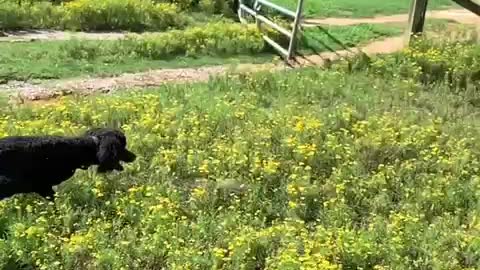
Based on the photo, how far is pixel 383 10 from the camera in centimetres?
1850

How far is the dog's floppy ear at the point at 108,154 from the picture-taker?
714 centimetres

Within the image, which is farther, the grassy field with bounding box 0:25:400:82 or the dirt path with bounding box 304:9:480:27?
the dirt path with bounding box 304:9:480:27

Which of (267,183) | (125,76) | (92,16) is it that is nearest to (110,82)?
(125,76)

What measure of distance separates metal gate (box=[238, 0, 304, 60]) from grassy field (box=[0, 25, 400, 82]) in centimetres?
29

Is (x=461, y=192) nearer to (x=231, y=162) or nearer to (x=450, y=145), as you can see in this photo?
(x=450, y=145)

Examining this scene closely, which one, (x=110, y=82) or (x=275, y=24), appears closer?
(x=110, y=82)

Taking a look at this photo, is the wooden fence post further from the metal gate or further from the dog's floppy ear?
the dog's floppy ear

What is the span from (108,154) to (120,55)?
5.92 m

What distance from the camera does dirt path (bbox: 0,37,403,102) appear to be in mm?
10836

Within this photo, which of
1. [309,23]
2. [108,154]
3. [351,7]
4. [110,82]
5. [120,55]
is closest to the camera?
[108,154]

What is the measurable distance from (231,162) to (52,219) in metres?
2.06

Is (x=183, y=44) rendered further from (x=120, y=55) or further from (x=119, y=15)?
(x=119, y=15)

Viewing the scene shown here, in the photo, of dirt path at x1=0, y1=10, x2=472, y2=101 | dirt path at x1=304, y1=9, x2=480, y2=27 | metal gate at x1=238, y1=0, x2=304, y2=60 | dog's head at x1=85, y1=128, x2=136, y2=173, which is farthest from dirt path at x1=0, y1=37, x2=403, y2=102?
dog's head at x1=85, y1=128, x2=136, y2=173

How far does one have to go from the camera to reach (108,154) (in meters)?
7.15
